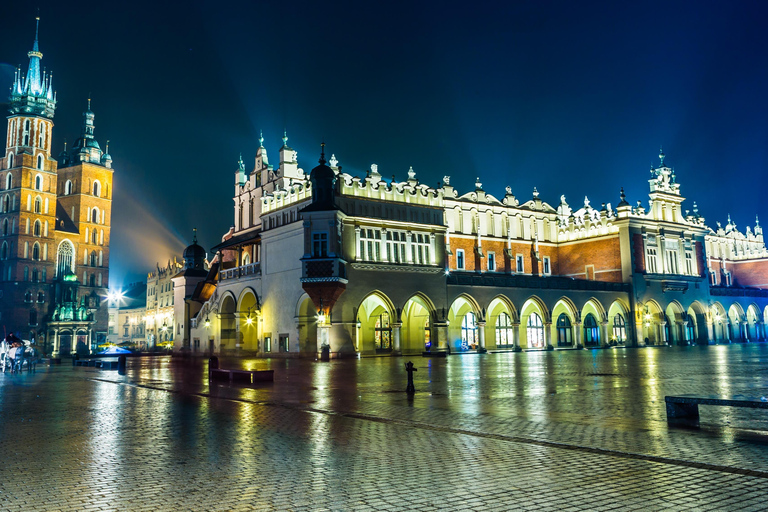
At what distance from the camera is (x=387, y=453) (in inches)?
356

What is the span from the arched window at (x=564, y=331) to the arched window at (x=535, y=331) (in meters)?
2.27

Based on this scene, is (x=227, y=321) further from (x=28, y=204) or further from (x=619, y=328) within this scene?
(x=28, y=204)

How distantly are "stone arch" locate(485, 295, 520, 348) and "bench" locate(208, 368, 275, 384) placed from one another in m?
33.1

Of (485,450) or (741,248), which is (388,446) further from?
(741,248)

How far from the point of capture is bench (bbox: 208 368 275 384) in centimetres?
2258

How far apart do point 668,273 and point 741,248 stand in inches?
1254

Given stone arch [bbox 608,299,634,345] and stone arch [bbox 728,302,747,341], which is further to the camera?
stone arch [bbox 728,302,747,341]

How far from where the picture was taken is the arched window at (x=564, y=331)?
60.5 metres

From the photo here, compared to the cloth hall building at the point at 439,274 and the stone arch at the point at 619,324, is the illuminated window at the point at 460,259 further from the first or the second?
the stone arch at the point at 619,324

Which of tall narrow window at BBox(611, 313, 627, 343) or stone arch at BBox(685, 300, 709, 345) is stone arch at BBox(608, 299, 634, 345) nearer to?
tall narrow window at BBox(611, 313, 627, 343)

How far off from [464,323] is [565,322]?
11.6 metres

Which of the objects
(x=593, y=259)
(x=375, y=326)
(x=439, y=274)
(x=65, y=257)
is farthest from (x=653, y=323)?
(x=65, y=257)

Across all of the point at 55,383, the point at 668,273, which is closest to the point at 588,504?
the point at 55,383

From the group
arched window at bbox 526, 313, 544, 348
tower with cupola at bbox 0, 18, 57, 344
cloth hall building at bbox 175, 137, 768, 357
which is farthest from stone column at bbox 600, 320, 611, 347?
tower with cupola at bbox 0, 18, 57, 344
